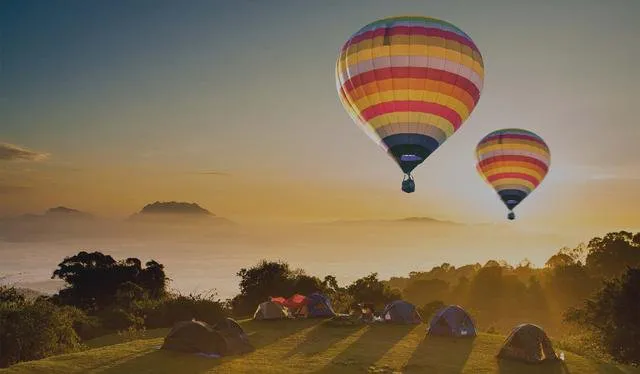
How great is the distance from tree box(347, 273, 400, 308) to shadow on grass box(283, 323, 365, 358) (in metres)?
18.8

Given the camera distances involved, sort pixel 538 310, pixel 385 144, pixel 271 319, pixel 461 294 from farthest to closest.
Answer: pixel 461 294, pixel 538 310, pixel 271 319, pixel 385 144

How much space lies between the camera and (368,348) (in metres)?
30.8

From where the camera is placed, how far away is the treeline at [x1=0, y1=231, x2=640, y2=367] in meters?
31.8

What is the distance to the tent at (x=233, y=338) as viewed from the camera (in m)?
28.8

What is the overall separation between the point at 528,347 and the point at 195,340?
17.5 meters

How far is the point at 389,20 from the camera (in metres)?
31.8

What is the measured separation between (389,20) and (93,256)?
50.2 m

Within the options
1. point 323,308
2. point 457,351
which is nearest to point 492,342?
point 457,351

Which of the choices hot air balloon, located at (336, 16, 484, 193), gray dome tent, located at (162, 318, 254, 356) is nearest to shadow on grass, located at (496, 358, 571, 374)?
hot air balloon, located at (336, 16, 484, 193)

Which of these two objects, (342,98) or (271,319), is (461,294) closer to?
(271,319)

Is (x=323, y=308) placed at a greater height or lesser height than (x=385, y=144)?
lesser

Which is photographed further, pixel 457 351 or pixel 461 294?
pixel 461 294

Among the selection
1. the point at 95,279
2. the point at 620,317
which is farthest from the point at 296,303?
the point at 95,279

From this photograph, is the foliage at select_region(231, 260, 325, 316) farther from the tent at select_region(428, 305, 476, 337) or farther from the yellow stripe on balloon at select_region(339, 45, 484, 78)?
the yellow stripe on balloon at select_region(339, 45, 484, 78)
